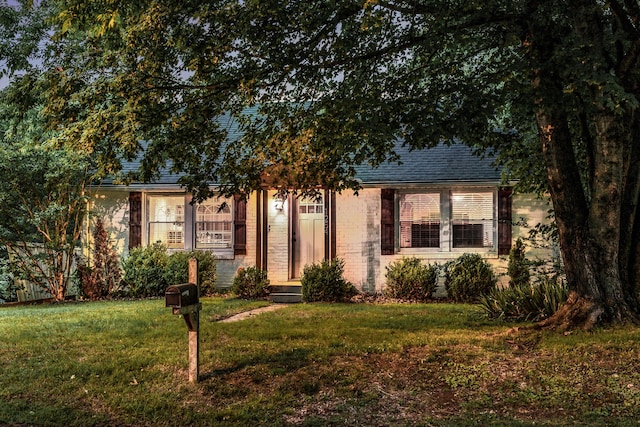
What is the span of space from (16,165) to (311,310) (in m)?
7.57

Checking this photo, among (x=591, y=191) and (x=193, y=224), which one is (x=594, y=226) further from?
(x=193, y=224)

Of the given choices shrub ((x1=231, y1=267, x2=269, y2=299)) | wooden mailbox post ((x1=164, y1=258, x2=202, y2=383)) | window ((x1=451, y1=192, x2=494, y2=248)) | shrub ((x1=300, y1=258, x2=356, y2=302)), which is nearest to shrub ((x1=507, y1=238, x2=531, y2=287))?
window ((x1=451, y1=192, x2=494, y2=248))

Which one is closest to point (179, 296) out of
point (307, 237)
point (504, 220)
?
point (307, 237)

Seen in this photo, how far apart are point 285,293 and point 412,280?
283 centimetres

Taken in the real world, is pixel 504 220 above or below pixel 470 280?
above

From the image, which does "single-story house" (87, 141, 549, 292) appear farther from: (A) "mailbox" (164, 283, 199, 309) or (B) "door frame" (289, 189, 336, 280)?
(A) "mailbox" (164, 283, 199, 309)

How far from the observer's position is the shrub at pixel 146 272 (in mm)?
14477

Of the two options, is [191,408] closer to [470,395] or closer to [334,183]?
[470,395]

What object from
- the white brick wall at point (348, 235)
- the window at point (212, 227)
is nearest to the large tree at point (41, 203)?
the white brick wall at point (348, 235)

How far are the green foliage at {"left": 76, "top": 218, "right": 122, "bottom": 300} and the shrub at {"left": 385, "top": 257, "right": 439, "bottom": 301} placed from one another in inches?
259

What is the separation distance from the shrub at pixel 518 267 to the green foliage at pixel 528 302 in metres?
3.06

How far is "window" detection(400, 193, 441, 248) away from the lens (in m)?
14.9

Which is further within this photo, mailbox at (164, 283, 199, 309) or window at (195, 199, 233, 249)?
window at (195, 199, 233, 249)

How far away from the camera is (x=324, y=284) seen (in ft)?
44.0
